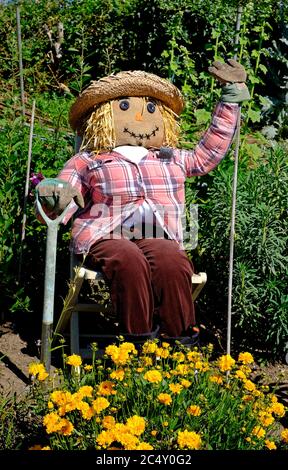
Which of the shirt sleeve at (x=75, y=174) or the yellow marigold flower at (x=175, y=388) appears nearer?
the yellow marigold flower at (x=175, y=388)

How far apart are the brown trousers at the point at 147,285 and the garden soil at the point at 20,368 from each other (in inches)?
20.2

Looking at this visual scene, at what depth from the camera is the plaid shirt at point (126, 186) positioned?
3.48 m

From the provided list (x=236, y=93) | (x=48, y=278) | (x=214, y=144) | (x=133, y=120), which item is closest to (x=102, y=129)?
(x=133, y=120)

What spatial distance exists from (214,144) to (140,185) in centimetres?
47

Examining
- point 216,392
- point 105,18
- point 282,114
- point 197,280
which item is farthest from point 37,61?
point 216,392

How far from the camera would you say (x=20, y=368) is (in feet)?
11.7

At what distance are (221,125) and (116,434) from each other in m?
2.01

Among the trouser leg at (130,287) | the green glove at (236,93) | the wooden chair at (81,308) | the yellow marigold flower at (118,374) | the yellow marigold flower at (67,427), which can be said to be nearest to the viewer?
the yellow marigold flower at (67,427)

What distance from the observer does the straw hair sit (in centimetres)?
363

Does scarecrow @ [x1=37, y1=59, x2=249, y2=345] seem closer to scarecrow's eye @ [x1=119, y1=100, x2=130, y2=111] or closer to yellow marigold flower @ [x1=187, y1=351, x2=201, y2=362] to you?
scarecrow's eye @ [x1=119, y1=100, x2=130, y2=111]

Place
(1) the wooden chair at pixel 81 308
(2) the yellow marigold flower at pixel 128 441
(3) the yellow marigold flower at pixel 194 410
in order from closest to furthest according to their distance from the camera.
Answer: (2) the yellow marigold flower at pixel 128 441
(3) the yellow marigold flower at pixel 194 410
(1) the wooden chair at pixel 81 308

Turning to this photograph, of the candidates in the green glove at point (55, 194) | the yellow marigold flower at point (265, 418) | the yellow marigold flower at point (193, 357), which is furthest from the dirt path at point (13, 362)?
the yellow marigold flower at point (265, 418)

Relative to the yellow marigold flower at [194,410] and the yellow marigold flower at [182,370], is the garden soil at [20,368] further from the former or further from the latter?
the yellow marigold flower at [194,410]

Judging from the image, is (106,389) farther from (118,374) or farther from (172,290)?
(172,290)
